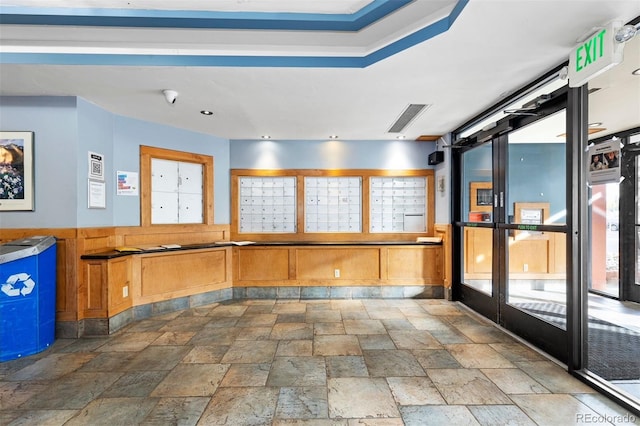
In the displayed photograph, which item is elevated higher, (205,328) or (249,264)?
(249,264)

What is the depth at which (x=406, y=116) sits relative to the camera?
4.26 meters

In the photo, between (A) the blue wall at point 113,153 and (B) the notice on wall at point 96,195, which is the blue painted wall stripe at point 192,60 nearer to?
(A) the blue wall at point 113,153

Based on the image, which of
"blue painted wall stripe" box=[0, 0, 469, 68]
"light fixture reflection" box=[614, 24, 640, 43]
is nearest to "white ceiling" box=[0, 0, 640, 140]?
"blue painted wall stripe" box=[0, 0, 469, 68]

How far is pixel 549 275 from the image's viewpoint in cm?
471

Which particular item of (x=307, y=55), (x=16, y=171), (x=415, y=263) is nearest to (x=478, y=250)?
(x=415, y=263)

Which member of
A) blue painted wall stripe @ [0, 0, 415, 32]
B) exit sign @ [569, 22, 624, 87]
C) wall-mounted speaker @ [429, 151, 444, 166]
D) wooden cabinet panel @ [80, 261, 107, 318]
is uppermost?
blue painted wall stripe @ [0, 0, 415, 32]

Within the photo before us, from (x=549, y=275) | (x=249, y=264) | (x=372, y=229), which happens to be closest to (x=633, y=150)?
(x=549, y=275)

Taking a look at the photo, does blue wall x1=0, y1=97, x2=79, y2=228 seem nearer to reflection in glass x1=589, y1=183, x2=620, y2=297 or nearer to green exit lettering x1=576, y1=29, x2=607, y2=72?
green exit lettering x1=576, y1=29, x2=607, y2=72

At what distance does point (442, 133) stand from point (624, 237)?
3206 millimetres

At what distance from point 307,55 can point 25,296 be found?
3.68 m

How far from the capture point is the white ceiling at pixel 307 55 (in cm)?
231

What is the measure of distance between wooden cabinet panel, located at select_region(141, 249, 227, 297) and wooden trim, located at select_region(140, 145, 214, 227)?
56 cm

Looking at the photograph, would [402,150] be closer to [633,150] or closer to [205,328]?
[633,150]

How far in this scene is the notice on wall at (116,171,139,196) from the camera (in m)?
4.23
